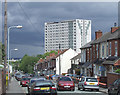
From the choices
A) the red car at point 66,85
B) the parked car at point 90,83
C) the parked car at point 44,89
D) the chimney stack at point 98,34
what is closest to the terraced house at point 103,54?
the chimney stack at point 98,34

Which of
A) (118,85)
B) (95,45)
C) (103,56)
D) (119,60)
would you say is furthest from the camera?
(95,45)

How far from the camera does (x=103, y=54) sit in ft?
160

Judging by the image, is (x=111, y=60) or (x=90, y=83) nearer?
(x=90, y=83)

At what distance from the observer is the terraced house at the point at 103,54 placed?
4273 cm

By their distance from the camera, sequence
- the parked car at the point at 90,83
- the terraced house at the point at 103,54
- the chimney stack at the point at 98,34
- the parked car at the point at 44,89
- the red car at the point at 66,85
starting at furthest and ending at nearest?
the chimney stack at the point at 98,34, the terraced house at the point at 103,54, the red car at the point at 66,85, the parked car at the point at 90,83, the parked car at the point at 44,89

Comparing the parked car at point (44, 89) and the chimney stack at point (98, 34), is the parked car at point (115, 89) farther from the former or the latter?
the chimney stack at point (98, 34)

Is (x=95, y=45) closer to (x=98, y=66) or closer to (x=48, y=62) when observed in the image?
(x=98, y=66)

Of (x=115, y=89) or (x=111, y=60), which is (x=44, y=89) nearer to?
(x=115, y=89)

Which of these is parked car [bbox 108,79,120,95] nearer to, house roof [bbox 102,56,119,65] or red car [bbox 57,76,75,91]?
red car [bbox 57,76,75,91]

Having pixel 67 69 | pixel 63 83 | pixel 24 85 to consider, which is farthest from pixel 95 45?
pixel 67 69

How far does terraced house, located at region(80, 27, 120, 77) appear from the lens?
42.7 metres

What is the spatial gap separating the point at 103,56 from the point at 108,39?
4.03 metres

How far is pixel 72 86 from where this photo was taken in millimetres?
32094

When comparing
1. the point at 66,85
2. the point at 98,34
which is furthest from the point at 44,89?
the point at 98,34
